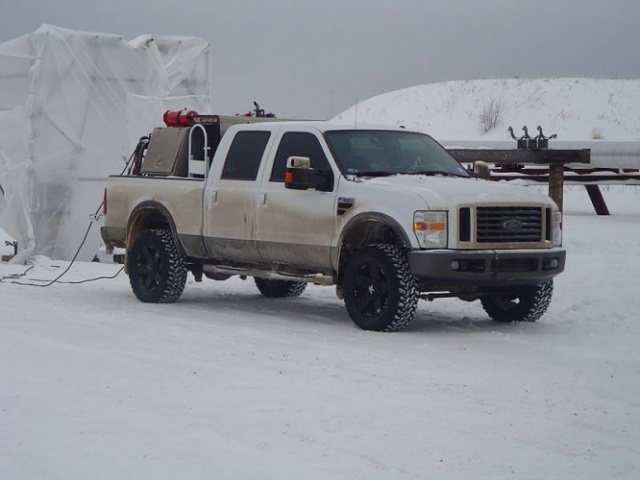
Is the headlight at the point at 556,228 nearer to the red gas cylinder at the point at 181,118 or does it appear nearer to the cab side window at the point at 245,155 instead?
the cab side window at the point at 245,155

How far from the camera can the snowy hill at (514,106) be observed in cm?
4609

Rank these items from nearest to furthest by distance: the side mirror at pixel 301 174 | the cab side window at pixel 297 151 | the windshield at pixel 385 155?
the side mirror at pixel 301 174 → the windshield at pixel 385 155 → the cab side window at pixel 297 151

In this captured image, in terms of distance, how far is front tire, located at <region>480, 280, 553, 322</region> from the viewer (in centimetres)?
1104

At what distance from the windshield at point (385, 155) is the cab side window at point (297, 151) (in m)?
0.14

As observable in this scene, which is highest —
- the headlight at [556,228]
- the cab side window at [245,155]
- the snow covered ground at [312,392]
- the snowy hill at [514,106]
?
the snowy hill at [514,106]

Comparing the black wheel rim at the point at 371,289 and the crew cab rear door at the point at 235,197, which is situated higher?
the crew cab rear door at the point at 235,197

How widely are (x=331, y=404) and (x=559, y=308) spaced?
5.40 metres

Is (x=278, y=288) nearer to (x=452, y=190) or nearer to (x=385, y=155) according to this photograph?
(x=385, y=155)

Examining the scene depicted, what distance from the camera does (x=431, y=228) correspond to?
32.8 ft

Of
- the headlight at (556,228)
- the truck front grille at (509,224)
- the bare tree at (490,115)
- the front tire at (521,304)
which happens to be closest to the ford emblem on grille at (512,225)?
the truck front grille at (509,224)

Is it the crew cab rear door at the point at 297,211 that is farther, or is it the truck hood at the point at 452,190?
the crew cab rear door at the point at 297,211

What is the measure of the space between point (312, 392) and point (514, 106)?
4453cm

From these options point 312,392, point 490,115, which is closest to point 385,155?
point 312,392

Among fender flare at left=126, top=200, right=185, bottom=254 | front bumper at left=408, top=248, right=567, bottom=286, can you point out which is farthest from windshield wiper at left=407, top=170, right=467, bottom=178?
fender flare at left=126, top=200, right=185, bottom=254
